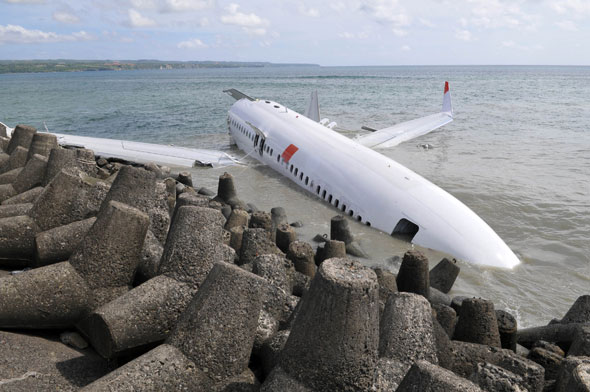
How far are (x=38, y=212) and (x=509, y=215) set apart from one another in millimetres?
17023

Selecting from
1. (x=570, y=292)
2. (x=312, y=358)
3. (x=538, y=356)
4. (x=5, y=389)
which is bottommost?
(x=570, y=292)

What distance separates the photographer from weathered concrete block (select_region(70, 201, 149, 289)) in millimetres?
6148

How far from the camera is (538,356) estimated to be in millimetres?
6582

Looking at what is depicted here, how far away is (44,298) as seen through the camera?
587cm

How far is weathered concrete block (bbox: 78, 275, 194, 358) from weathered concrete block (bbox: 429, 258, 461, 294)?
744 centimetres

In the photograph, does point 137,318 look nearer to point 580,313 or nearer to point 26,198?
point 26,198

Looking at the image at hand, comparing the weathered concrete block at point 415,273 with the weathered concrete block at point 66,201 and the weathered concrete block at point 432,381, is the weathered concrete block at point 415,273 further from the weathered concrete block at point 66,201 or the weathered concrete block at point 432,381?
the weathered concrete block at point 66,201

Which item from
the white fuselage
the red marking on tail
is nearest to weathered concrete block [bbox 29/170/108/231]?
the white fuselage

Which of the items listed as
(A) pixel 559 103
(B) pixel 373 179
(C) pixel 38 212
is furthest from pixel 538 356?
(A) pixel 559 103

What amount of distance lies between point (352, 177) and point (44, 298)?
496 inches

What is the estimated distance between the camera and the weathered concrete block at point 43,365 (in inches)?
189

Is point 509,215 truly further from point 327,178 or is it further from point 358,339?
point 358,339

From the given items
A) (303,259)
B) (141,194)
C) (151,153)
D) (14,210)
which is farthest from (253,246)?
(151,153)

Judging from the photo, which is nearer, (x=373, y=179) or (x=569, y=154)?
(x=373, y=179)
